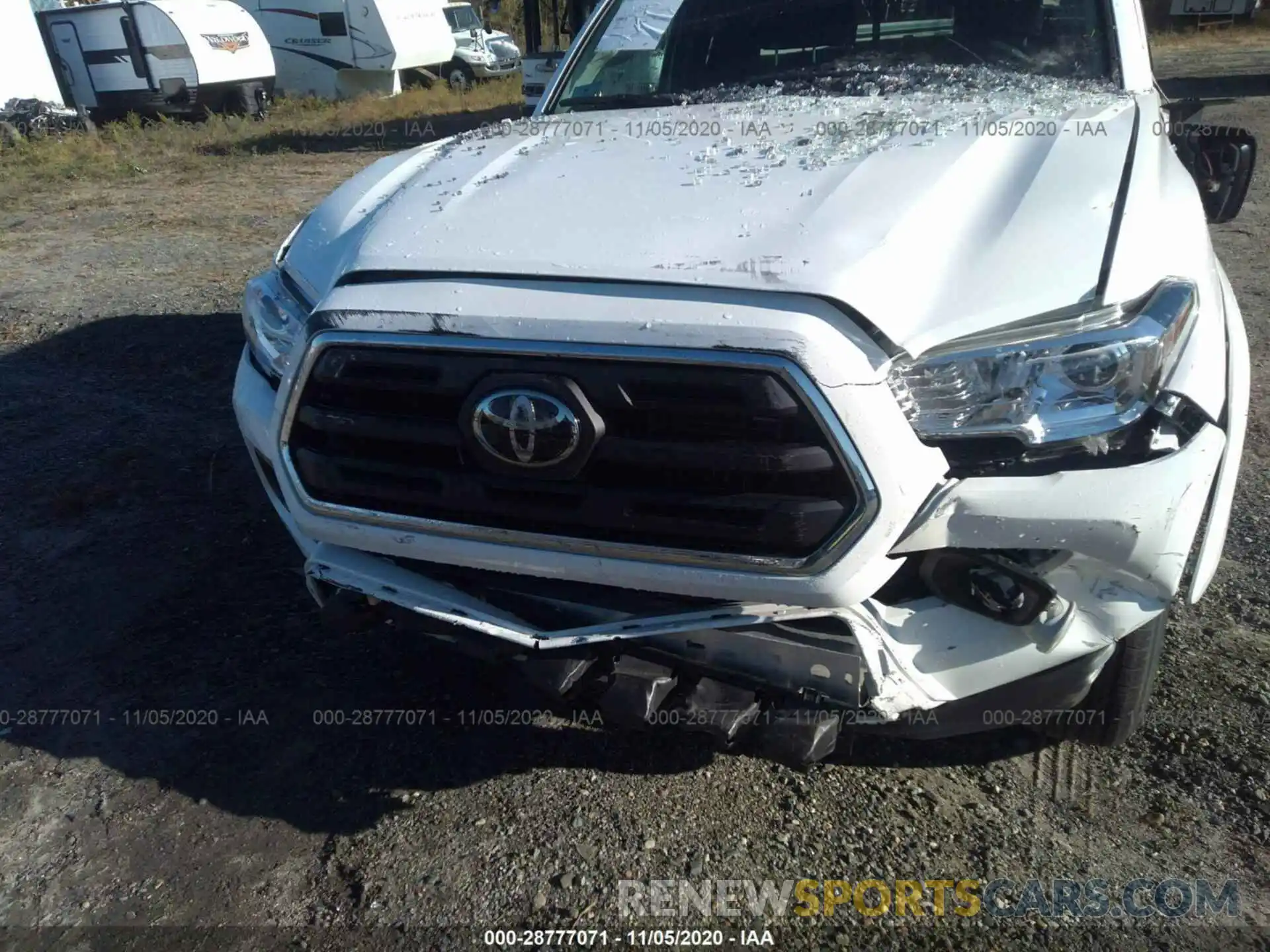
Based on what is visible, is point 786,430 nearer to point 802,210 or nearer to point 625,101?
point 802,210

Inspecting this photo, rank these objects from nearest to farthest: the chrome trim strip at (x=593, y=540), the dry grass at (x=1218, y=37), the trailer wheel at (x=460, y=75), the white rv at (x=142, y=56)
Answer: the chrome trim strip at (x=593, y=540)
the white rv at (x=142, y=56)
the trailer wheel at (x=460, y=75)
the dry grass at (x=1218, y=37)

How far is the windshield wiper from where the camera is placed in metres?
3.41

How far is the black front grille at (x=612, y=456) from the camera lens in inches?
72.9

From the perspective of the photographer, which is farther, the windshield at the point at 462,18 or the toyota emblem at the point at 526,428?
the windshield at the point at 462,18

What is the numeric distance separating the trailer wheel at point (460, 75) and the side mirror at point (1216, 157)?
68.4 ft

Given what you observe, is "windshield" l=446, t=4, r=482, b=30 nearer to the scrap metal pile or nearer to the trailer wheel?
the trailer wheel

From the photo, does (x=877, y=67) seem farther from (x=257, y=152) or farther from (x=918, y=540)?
(x=257, y=152)

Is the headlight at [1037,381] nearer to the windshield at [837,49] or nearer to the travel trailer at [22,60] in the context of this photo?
the windshield at [837,49]

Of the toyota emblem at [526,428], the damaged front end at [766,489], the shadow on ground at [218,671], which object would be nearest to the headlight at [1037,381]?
the damaged front end at [766,489]

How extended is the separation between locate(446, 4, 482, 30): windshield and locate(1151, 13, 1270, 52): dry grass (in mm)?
16245

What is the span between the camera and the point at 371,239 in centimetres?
231

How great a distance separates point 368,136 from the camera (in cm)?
1525

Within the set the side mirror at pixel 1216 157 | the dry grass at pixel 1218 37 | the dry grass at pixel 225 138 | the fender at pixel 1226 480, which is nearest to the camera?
the fender at pixel 1226 480

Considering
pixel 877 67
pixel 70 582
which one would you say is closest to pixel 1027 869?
pixel 877 67
